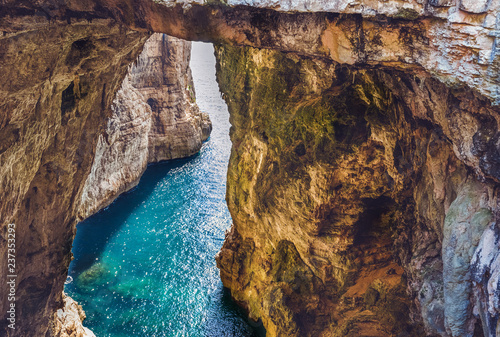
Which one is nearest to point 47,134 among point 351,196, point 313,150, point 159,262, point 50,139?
point 50,139

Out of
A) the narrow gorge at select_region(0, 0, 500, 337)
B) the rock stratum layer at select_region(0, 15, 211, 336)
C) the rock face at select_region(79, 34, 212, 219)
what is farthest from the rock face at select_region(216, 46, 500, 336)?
the rock face at select_region(79, 34, 212, 219)

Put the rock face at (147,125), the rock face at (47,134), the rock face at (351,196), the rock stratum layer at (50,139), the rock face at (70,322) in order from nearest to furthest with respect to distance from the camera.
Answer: the rock face at (351,196)
the rock face at (47,134)
the rock stratum layer at (50,139)
the rock face at (70,322)
the rock face at (147,125)

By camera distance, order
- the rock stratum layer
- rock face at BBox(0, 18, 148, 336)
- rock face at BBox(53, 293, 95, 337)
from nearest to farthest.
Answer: rock face at BBox(0, 18, 148, 336) < the rock stratum layer < rock face at BBox(53, 293, 95, 337)

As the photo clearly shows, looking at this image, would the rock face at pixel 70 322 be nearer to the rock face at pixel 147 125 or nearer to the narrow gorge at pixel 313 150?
the narrow gorge at pixel 313 150

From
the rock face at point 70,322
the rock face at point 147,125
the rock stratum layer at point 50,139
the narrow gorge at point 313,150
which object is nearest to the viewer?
the narrow gorge at point 313,150

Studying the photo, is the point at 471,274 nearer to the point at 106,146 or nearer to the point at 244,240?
the point at 244,240

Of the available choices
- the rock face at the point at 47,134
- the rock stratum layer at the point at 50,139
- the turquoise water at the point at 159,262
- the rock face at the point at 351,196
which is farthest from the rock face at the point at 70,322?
the rock face at the point at 351,196

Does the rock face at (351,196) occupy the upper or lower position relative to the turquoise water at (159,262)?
upper

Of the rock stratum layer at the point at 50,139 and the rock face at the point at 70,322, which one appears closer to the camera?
the rock stratum layer at the point at 50,139

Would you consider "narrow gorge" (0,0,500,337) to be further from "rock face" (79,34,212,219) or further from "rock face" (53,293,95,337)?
"rock face" (79,34,212,219)
